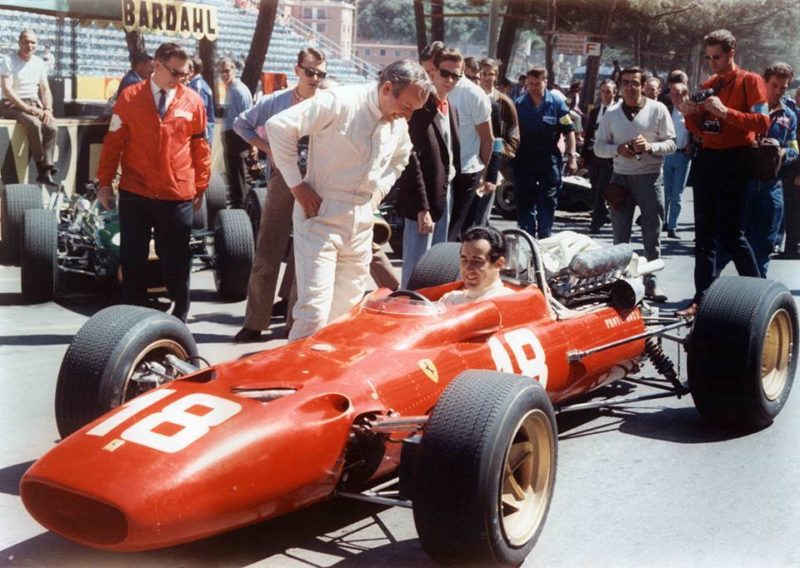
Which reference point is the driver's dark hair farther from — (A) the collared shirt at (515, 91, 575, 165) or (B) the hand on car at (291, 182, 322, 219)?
(A) the collared shirt at (515, 91, 575, 165)

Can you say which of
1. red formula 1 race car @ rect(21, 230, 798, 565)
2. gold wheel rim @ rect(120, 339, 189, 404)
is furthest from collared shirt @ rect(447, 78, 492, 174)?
gold wheel rim @ rect(120, 339, 189, 404)

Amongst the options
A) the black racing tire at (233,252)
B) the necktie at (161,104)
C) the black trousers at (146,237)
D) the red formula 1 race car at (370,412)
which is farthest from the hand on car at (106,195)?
the red formula 1 race car at (370,412)

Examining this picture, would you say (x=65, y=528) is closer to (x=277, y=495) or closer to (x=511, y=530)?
(x=277, y=495)

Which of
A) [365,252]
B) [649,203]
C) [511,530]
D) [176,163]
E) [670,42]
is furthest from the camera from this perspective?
[670,42]

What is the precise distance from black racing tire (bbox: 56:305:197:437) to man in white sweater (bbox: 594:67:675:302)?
569cm

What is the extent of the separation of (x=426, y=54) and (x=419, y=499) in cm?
498

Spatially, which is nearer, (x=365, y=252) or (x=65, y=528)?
(x=65, y=528)

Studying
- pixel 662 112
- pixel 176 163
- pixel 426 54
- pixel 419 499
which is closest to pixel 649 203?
pixel 662 112

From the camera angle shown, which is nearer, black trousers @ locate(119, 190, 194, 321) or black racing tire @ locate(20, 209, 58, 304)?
black trousers @ locate(119, 190, 194, 321)

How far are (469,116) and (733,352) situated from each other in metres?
3.75

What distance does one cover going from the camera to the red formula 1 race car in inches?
152

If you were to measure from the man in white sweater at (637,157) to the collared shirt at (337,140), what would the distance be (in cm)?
423

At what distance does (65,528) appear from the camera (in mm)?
3832

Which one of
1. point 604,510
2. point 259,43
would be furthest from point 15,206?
point 259,43
